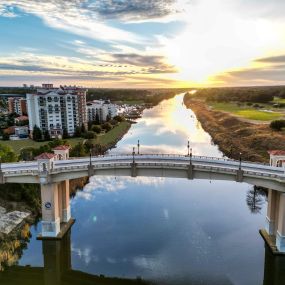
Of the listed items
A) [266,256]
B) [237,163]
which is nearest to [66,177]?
[237,163]

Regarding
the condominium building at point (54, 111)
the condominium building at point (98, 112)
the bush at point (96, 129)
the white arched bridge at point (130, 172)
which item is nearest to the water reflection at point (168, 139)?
the bush at point (96, 129)

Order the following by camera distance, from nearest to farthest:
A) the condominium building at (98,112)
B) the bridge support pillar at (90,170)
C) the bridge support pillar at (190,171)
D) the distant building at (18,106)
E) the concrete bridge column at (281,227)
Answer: the concrete bridge column at (281,227)
the bridge support pillar at (190,171)
the bridge support pillar at (90,170)
the condominium building at (98,112)
the distant building at (18,106)

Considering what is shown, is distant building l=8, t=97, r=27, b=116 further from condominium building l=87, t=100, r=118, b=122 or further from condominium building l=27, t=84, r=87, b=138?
condominium building l=27, t=84, r=87, b=138

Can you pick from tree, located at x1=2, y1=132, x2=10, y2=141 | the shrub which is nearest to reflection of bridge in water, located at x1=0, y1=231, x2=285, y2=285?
tree, located at x1=2, y1=132, x2=10, y2=141

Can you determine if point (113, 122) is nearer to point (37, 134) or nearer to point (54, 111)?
point (54, 111)

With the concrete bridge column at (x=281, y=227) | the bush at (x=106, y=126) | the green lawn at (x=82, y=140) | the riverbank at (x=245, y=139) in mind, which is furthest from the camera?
the bush at (x=106, y=126)

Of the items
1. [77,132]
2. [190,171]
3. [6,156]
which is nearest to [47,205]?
[6,156]

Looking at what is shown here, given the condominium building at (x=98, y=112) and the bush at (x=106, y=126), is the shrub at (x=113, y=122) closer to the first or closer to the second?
the condominium building at (x=98, y=112)
